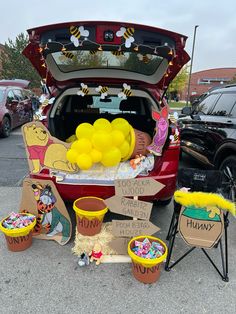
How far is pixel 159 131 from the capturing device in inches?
115

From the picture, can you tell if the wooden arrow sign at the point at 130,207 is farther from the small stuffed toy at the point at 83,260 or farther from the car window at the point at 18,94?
the car window at the point at 18,94

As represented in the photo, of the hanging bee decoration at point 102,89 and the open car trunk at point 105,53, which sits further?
the hanging bee decoration at point 102,89

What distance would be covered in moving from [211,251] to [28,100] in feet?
32.4

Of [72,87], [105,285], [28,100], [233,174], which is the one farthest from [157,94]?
[28,100]

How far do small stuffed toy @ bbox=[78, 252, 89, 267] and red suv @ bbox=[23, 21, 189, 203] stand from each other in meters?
0.60

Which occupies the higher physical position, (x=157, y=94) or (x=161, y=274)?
(x=157, y=94)

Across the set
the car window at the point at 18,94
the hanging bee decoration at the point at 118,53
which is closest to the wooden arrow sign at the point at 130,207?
the hanging bee decoration at the point at 118,53

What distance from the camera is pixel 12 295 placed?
2262 mm

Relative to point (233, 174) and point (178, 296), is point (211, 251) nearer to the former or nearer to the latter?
point (178, 296)

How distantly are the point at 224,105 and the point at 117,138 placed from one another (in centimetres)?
232

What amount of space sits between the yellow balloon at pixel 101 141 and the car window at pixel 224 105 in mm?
2237

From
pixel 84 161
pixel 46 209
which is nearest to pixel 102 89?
pixel 84 161

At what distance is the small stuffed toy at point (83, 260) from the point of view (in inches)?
105

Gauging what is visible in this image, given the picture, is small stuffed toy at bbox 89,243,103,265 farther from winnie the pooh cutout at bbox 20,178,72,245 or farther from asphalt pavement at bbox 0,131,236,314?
winnie the pooh cutout at bbox 20,178,72,245
